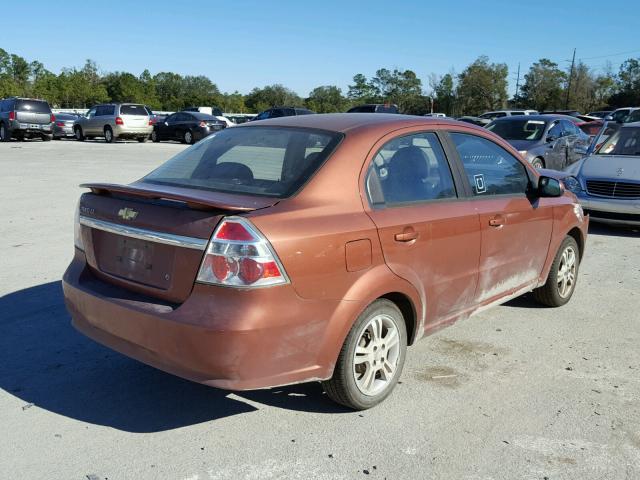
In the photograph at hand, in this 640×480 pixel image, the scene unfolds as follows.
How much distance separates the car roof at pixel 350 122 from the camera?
398 centimetres

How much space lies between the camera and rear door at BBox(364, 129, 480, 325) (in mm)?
3709

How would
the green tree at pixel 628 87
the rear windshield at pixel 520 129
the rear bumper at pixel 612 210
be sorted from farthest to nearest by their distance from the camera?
A: the green tree at pixel 628 87, the rear windshield at pixel 520 129, the rear bumper at pixel 612 210

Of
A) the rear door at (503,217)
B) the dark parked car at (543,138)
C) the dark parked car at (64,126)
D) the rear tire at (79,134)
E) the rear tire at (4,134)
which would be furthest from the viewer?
the dark parked car at (64,126)

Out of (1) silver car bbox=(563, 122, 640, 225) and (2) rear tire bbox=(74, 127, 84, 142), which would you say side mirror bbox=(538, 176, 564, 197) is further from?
(2) rear tire bbox=(74, 127, 84, 142)

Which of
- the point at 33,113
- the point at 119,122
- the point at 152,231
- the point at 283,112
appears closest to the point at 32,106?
the point at 33,113

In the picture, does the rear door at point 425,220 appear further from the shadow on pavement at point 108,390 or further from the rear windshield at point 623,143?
the rear windshield at point 623,143

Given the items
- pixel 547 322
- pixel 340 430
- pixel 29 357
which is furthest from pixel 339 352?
pixel 547 322

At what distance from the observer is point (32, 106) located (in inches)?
1140

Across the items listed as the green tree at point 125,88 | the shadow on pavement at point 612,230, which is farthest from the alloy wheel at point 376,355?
the green tree at point 125,88

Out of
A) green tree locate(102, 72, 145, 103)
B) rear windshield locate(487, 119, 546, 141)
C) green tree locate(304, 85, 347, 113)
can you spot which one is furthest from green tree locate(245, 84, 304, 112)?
rear windshield locate(487, 119, 546, 141)

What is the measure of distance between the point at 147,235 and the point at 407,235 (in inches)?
58.2

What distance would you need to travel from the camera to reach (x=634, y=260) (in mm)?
7633

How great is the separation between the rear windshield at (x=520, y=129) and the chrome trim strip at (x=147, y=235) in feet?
37.9

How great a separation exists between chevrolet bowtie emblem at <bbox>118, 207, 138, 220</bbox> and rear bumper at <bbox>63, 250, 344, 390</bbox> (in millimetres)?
424
